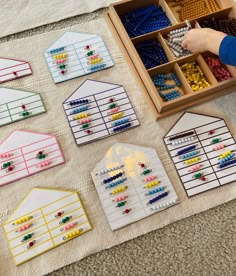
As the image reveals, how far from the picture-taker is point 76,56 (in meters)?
1.19

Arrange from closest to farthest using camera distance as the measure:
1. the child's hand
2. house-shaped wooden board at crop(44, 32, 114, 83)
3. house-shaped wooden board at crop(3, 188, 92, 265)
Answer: house-shaped wooden board at crop(3, 188, 92, 265)
the child's hand
house-shaped wooden board at crop(44, 32, 114, 83)

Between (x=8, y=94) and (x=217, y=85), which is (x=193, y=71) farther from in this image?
(x=8, y=94)

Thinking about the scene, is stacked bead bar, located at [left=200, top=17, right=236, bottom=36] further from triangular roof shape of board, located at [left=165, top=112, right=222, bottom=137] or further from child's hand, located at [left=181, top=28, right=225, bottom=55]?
triangular roof shape of board, located at [left=165, top=112, right=222, bottom=137]

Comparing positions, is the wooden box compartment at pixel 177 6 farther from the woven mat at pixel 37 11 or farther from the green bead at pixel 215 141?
the green bead at pixel 215 141

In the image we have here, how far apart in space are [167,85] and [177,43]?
0.45 feet

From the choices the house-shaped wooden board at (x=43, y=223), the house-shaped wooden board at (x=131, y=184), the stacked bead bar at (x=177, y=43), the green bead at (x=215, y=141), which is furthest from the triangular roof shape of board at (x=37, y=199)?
the stacked bead bar at (x=177, y=43)

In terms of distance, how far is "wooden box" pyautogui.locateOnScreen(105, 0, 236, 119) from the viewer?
1082 millimetres

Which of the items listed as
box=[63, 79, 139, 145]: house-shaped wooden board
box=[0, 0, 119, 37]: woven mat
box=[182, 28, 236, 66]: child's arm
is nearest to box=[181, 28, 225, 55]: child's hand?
box=[182, 28, 236, 66]: child's arm

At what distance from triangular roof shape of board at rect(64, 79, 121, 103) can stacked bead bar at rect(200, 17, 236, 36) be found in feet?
1.13

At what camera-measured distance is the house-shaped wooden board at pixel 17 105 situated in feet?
3.58

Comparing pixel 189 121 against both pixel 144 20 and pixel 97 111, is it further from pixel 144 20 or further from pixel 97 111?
pixel 144 20

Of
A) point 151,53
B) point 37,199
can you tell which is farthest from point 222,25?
point 37,199

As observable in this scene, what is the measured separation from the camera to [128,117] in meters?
1.11

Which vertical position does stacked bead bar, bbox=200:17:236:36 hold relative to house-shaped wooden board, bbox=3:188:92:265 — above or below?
above
